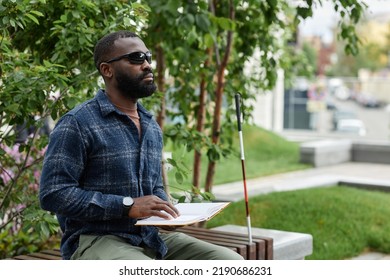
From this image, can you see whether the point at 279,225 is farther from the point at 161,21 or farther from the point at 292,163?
the point at 292,163

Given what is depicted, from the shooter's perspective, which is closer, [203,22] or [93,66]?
[93,66]

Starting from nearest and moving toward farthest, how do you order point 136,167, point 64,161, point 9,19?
point 64,161 → point 136,167 → point 9,19

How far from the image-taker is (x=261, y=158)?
17.7 meters

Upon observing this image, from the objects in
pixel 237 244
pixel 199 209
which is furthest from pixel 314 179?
pixel 199 209

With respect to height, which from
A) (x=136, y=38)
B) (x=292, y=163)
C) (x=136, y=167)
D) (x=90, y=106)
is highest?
(x=136, y=38)

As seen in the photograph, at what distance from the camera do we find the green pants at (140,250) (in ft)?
11.0

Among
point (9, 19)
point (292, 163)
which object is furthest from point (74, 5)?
A: point (292, 163)

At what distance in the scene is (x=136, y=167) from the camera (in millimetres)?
3535

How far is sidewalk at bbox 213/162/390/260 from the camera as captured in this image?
10289mm

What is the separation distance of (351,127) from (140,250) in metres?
25.0

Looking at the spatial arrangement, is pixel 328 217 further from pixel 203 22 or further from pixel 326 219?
pixel 203 22

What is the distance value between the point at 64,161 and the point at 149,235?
0.59 m

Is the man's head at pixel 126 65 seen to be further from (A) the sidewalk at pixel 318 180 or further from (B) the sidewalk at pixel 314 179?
(B) the sidewalk at pixel 314 179

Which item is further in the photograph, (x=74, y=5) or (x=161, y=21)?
(x=161, y=21)
